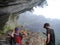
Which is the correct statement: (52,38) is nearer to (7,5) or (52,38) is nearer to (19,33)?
(19,33)

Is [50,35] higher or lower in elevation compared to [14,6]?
lower

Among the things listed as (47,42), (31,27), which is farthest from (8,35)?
(47,42)

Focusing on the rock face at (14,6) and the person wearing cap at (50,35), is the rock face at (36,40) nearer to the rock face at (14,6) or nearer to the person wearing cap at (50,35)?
the person wearing cap at (50,35)

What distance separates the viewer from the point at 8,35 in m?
3.54

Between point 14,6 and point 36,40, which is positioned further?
point 14,6

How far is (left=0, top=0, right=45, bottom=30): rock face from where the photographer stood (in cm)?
370

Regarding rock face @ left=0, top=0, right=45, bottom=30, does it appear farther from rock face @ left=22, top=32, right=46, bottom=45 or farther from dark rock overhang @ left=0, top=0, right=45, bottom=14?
rock face @ left=22, top=32, right=46, bottom=45

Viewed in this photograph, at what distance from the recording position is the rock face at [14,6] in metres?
3.70

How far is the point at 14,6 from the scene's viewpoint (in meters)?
3.80

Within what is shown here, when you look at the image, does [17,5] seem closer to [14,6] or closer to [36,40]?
[14,6]

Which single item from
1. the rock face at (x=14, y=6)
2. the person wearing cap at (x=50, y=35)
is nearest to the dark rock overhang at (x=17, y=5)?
the rock face at (x=14, y=6)

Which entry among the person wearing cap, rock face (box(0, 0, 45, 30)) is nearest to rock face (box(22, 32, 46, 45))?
the person wearing cap

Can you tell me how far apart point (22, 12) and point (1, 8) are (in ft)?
1.31

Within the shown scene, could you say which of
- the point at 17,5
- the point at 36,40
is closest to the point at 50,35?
the point at 36,40
